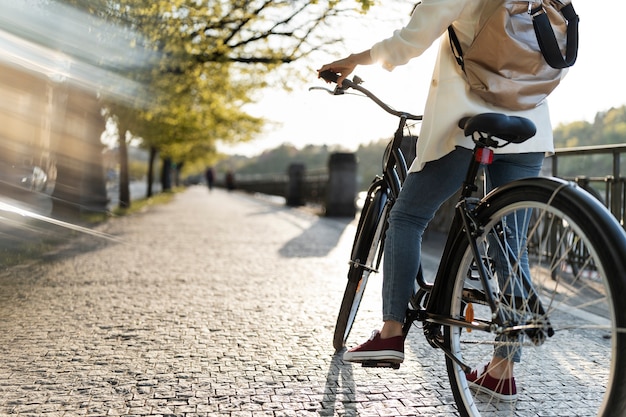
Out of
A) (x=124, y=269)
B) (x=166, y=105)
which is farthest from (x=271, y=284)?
(x=166, y=105)

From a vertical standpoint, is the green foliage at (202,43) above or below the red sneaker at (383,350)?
above

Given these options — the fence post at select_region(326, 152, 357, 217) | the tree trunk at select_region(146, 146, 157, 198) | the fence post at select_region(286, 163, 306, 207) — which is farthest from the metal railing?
the tree trunk at select_region(146, 146, 157, 198)

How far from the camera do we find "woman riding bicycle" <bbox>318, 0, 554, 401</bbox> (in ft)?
7.89

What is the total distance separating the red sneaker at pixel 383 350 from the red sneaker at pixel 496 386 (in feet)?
0.95

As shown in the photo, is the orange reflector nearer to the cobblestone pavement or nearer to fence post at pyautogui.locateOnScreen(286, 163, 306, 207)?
the cobblestone pavement

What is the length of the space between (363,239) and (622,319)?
1684mm

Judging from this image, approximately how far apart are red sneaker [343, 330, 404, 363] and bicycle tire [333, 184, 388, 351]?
578 mm

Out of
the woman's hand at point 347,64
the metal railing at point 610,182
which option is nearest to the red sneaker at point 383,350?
the woman's hand at point 347,64

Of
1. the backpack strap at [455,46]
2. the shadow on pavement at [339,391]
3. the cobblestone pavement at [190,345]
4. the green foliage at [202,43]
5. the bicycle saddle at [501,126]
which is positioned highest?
the green foliage at [202,43]

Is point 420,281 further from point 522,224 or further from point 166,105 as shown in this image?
point 166,105

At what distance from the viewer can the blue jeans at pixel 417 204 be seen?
2602mm

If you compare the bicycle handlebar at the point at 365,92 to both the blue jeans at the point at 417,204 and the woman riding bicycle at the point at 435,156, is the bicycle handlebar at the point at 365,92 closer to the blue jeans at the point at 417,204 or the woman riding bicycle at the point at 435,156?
the woman riding bicycle at the point at 435,156

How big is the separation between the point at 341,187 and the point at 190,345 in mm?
11667

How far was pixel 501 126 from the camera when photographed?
2186 mm
